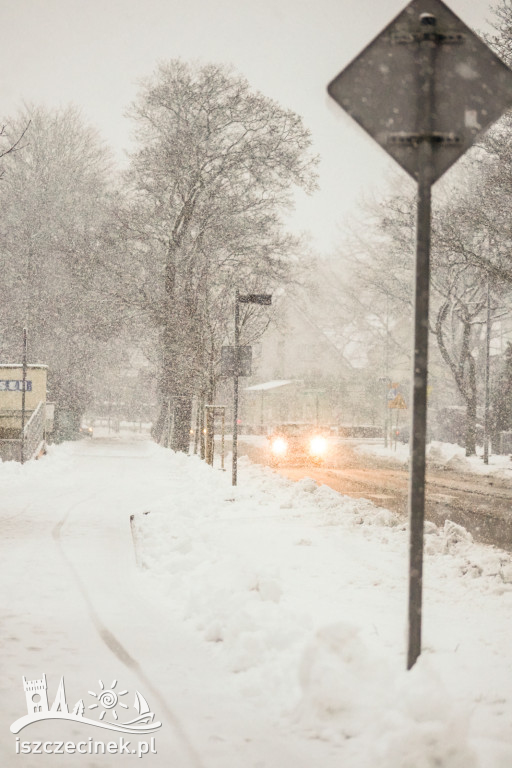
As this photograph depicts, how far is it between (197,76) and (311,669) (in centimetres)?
2661

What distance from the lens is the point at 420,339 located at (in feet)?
12.9

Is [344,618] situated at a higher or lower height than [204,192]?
lower

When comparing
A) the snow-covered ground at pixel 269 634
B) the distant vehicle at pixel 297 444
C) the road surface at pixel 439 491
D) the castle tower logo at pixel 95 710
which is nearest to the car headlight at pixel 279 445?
the distant vehicle at pixel 297 444

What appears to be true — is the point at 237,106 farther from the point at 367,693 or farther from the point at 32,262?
the point at 367,693

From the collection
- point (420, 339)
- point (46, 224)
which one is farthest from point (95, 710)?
point (46, 224)

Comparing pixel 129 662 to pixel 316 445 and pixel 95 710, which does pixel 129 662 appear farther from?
pixel 316 445

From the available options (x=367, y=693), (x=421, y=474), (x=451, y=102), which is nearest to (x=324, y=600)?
(x=367, y=693)

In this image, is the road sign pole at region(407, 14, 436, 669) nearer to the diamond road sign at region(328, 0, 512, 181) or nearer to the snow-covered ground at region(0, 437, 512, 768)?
the diamond road sign at region(328, 0, 512, 181)

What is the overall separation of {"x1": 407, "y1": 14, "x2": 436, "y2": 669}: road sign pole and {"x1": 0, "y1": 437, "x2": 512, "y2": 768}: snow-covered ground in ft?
1.09

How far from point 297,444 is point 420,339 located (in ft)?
84.4

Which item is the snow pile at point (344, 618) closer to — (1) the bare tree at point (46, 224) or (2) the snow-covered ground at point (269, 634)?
(2) the snow-covered ground at point (269, 634)

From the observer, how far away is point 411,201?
1087 inches

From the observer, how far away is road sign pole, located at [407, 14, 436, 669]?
388 centimetres

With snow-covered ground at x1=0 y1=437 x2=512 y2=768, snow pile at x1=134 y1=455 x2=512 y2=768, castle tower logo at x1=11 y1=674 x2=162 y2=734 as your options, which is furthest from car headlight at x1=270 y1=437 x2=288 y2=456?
castle tower logo at x1=11 y1=674 x2=162 y2=734
